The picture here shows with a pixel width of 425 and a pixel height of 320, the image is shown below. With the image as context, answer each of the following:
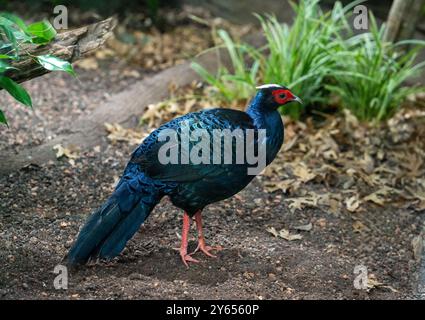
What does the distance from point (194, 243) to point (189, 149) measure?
74cm

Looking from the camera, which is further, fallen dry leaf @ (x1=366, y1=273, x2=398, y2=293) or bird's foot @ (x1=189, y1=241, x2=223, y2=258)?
bird's foot @ (x1=189, y1=241, x2=223, y2=258)

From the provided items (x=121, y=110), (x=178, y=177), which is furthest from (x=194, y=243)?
(x=121, y=110)

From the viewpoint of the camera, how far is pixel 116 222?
372 cm

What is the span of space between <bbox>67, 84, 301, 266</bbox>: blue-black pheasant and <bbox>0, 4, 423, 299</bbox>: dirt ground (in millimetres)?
213

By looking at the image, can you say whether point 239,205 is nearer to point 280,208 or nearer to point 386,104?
point 280,208

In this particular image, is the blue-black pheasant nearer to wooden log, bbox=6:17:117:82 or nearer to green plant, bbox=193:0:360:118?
wooden log, bbox=6:17:117:82

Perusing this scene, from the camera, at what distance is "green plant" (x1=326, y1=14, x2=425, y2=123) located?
19.1ft

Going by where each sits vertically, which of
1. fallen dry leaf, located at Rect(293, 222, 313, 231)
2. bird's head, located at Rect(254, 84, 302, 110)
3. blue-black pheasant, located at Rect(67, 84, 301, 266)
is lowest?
fallen dry leaf, located at Rect(293, 222, 313, 231)

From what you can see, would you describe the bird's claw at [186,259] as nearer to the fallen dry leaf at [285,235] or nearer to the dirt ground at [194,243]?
the dirt ground at [194,243]

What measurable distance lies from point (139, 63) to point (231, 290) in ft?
13.4
